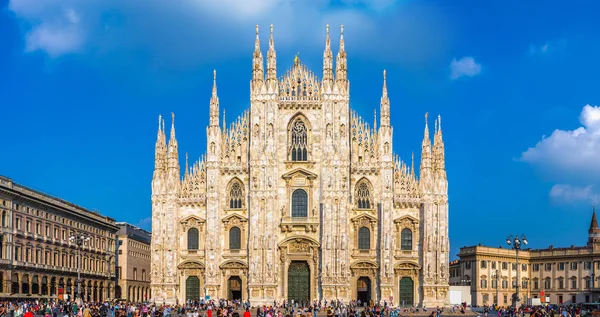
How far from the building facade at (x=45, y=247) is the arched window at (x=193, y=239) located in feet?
39.3

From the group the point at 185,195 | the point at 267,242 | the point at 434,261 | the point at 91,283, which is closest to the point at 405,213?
the point at 434,261

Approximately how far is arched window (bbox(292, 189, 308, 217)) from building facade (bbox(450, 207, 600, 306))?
145 ft

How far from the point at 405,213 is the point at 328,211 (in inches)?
291

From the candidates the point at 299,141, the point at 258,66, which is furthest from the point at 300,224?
the point at 258,66

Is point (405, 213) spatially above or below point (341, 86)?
below

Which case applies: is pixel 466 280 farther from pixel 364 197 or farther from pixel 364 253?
pixel 364 197

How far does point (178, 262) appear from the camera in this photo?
79062 mm

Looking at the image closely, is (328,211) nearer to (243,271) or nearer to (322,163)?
(322,163)

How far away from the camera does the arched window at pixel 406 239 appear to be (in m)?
79.3

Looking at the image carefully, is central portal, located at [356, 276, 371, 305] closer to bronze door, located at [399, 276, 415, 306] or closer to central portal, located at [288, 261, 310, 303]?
bronze door, located at [399, 276, 415, 306]

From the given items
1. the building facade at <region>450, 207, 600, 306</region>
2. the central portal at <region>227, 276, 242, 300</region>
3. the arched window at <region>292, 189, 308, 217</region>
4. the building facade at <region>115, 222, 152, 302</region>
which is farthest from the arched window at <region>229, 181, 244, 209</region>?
the building facade at <region>450, 207, 600, 306</region>

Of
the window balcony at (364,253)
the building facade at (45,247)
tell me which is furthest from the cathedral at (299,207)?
the building facade at (45,247)

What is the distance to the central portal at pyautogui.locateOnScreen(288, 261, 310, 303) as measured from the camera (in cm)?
7906

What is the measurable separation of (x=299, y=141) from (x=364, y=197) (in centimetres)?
788
